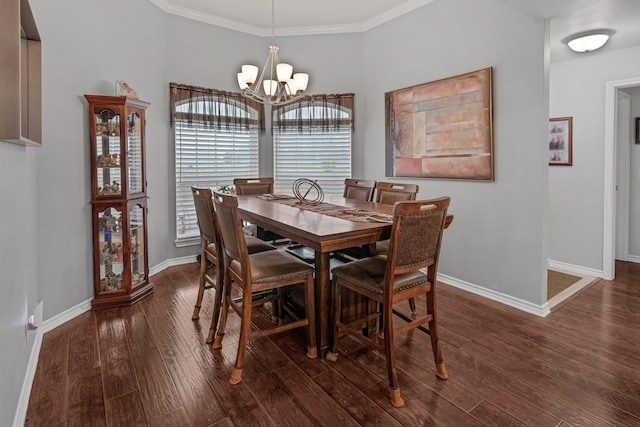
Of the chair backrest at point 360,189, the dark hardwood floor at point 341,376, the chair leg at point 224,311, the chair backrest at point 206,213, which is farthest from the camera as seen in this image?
the chair backrest at point 360,189

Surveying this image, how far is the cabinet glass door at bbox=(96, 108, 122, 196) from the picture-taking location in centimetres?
315

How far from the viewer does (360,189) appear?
3.79 metres

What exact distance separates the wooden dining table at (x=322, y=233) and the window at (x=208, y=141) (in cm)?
209

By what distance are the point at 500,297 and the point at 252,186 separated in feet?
9.34

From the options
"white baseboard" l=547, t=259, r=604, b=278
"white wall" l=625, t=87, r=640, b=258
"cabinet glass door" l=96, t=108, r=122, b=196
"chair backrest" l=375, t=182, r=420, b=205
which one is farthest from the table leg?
"white wall" l=625, t=87, r=640, b=258

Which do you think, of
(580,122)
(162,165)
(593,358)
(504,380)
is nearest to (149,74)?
(162,165)

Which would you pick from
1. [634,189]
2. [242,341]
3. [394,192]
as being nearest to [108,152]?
[242,341]

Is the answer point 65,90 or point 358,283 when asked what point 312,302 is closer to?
point 358,283

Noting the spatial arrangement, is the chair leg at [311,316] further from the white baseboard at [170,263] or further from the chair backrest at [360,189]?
the white baseboard at [170,263]

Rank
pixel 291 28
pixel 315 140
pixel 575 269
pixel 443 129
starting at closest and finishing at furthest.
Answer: pixel 443 129 → pixel 575 269 → pixel 291 28 → pixel 315 140

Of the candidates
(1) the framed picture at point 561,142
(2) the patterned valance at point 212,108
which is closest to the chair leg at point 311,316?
(2) the patterned valance at point 212,108

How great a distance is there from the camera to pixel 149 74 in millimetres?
3955

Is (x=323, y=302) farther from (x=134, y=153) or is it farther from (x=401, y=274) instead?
(x=134, y=153)

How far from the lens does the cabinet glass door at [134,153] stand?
10.8 feet
